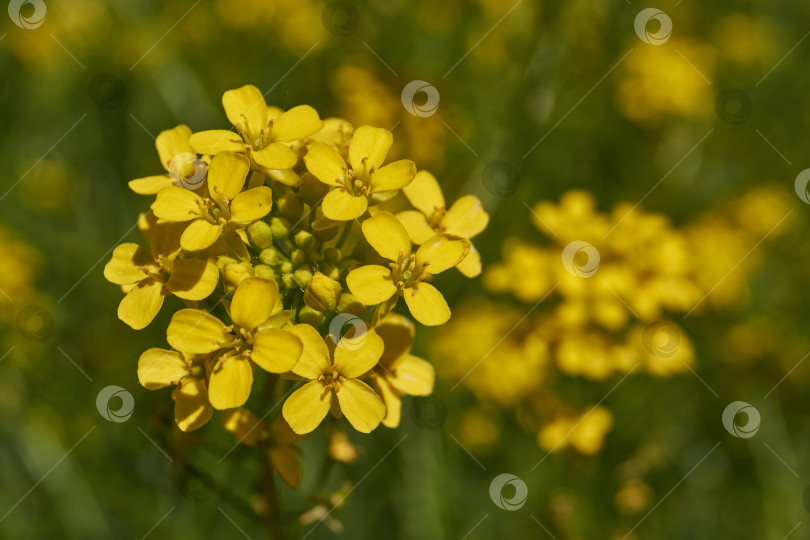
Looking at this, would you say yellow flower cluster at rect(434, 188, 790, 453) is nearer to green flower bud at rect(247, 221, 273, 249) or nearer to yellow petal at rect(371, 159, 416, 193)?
yellow petal at rect(371, 159, 416, 193)

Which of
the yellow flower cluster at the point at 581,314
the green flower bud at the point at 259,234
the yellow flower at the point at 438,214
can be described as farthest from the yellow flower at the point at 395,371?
the yellow flower cluster at the point at 581,314

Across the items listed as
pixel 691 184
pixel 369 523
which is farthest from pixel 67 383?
pixel 691 184

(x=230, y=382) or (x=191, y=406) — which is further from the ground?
(x=230, y=382)

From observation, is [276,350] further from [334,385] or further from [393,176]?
[393,176]

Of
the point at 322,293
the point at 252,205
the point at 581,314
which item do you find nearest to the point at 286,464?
the point at 322,293

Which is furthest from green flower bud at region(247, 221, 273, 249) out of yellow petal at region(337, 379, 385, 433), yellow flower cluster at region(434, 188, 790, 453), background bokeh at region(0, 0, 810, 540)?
yellow flower cluster at region(434, 188, 790, 453)

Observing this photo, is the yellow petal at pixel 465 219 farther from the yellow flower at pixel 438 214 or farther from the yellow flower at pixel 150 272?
the yellow flower at pixel 150 272

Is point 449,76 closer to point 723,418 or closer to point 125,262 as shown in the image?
point 723,418
